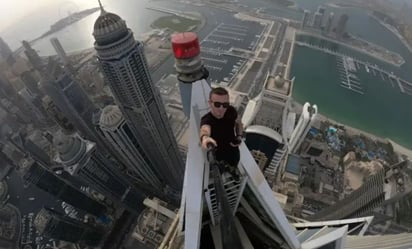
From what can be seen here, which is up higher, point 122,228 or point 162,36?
point 162,36

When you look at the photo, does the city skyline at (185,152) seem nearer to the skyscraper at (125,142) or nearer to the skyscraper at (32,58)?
the skyscraper at (125,142)

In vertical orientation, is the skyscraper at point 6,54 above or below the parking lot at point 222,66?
below

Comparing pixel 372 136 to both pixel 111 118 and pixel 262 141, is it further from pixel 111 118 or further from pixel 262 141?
pixel 111 118

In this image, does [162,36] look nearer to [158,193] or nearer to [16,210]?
[158,193]

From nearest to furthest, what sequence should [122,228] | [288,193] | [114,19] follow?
[114,19], [288,193], [122,228]

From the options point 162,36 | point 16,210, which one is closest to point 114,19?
point 16,210

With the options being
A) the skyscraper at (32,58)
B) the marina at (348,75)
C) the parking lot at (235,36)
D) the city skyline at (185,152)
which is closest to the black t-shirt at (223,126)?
the city skyline at (185,152)
